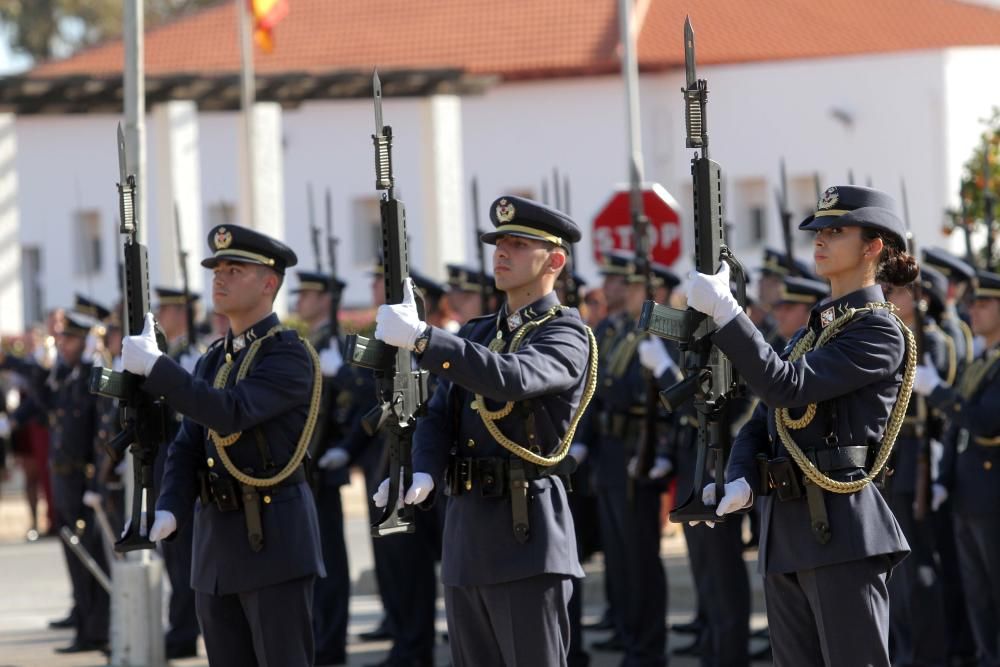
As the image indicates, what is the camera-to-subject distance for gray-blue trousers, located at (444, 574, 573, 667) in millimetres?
6375

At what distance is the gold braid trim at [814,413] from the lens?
5.95 m

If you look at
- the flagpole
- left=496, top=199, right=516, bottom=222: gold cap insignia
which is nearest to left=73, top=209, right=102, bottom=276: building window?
the flagpole

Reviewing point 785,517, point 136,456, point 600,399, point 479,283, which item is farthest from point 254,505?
point 479,283

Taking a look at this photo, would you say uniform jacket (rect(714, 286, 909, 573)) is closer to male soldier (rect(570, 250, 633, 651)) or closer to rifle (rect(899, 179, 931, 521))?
rifle (rect(899, 179, 931, 521))

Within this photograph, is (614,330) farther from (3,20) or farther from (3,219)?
(3,20)

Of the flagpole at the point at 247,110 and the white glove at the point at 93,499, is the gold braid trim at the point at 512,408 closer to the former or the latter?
the white glove at the point at 93,499

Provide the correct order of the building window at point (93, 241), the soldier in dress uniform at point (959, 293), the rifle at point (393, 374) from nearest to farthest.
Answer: the rifle at point (393, 374) < the soldier in dress uniform at point (959, 293) < the building window at point (93, 241)

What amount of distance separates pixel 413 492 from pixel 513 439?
0.40 metres

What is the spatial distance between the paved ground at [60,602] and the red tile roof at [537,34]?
1508 centimetres

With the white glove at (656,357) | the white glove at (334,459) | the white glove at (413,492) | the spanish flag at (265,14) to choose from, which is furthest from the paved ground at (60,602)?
the spanish flag at (265,14)

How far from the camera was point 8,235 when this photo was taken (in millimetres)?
25469

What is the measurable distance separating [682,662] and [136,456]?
402cm

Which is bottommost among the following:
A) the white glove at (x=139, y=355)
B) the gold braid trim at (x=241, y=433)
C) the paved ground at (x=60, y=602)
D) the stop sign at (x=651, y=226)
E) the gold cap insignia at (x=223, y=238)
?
the paved ground at (x=60, y=602)

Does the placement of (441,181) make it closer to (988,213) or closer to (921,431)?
(988,213)
